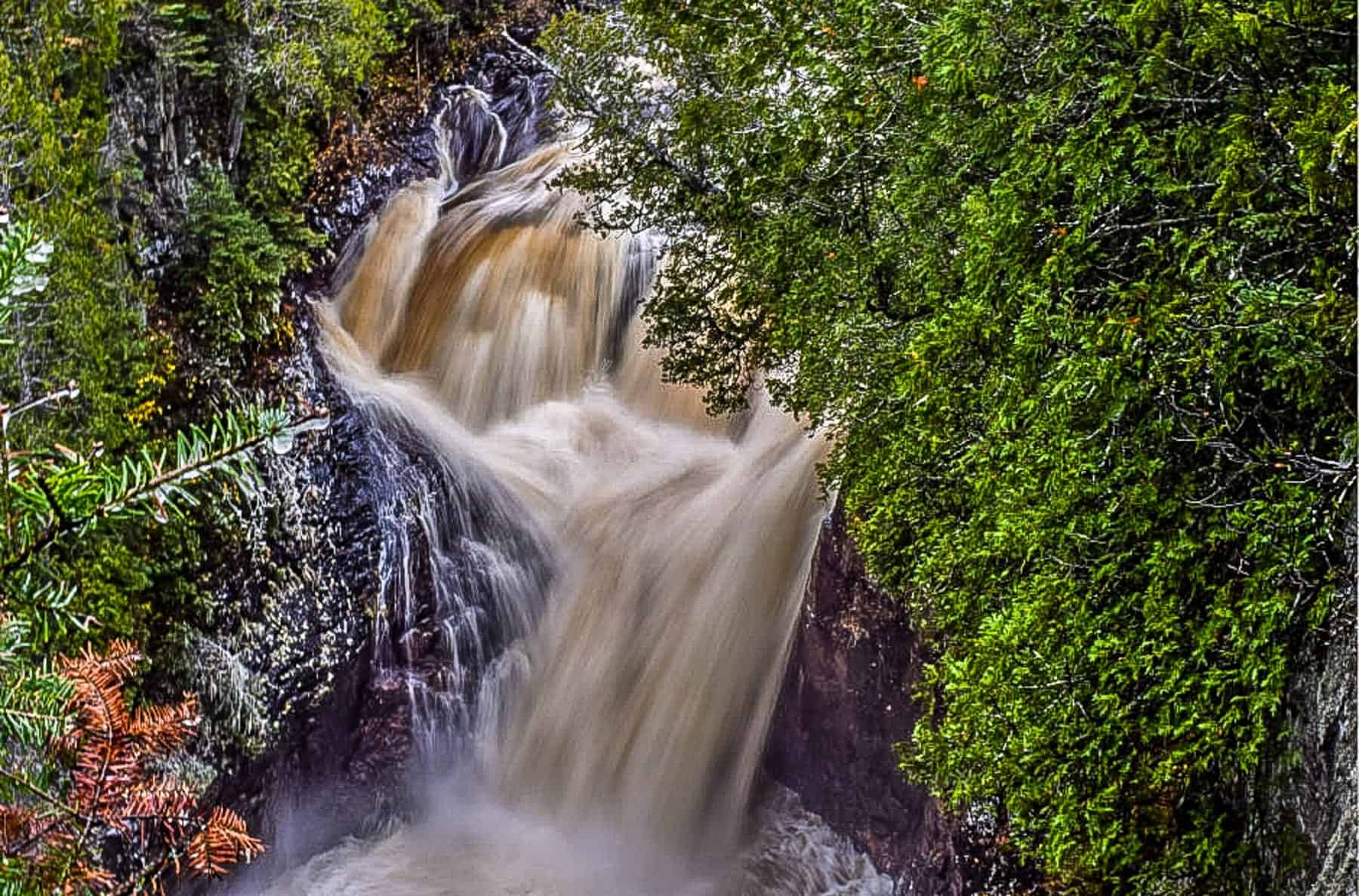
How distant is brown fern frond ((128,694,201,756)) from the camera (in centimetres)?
242

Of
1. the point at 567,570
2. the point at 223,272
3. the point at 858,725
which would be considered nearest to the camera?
the point at 858,725

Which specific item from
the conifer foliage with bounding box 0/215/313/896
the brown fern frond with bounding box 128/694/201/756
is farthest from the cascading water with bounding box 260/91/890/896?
the conifer foliage with bounding box 0/215/313/896

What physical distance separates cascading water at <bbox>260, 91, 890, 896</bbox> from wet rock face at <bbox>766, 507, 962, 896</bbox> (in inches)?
9.2

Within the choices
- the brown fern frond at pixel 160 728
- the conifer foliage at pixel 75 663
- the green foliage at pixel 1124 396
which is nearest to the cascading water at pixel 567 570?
the green foliage at pixel 1124 396

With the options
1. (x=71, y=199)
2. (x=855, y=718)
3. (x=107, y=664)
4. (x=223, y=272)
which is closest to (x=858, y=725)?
(x=855, y=718)

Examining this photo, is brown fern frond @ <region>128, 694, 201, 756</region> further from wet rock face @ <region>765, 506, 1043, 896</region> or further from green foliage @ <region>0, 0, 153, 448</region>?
green foliage @ <region>0, 0, 153, 448</region>

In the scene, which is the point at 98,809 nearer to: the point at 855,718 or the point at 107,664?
the point at 107,664

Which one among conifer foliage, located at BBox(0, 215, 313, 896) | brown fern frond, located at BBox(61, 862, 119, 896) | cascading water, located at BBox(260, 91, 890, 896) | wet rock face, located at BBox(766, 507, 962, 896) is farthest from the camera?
cascading water, located at BBox(260, 91, 890, 896)

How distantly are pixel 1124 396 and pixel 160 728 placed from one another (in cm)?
285

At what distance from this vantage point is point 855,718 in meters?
7.89

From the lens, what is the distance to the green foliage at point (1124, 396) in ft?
10.8

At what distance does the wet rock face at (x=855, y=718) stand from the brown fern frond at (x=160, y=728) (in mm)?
5051

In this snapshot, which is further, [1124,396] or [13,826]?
[1124,396]

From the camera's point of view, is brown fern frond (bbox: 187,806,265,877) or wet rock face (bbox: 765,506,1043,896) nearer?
brown fern frond (bbox: 187,806,265,877)
